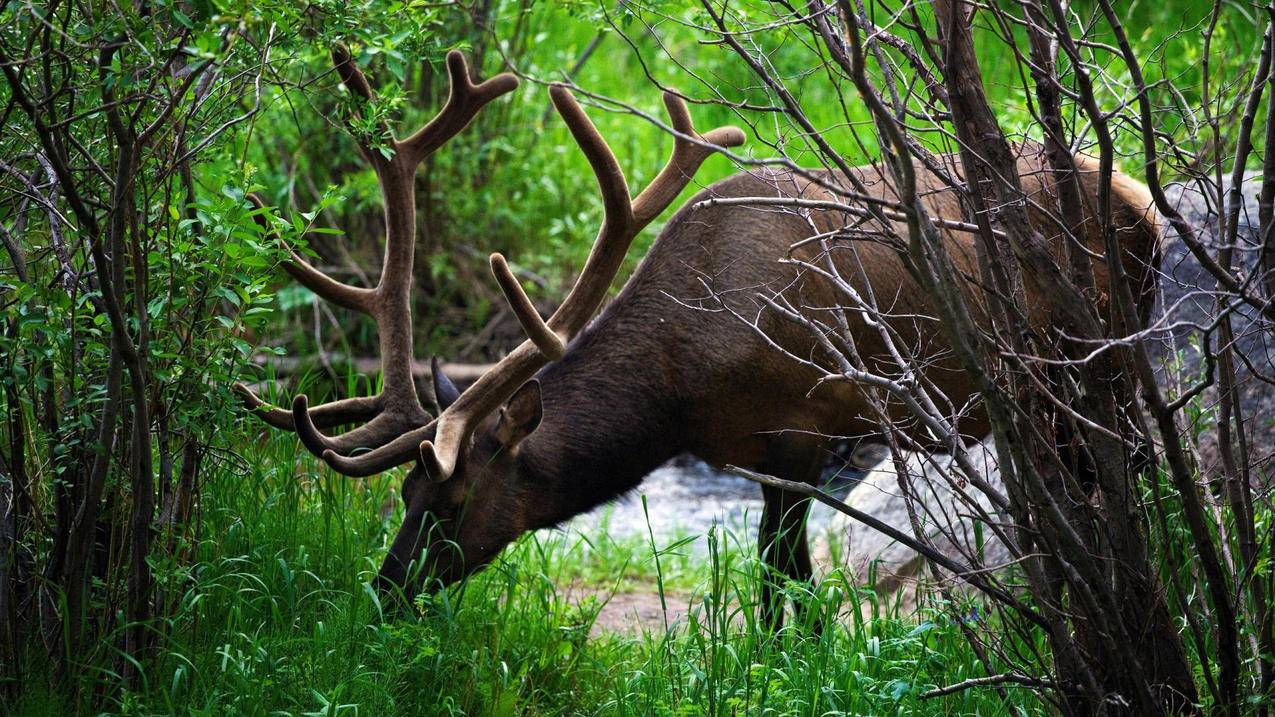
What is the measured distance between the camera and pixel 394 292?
4.71 metres

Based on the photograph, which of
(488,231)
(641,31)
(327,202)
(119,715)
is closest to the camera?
(119,715)

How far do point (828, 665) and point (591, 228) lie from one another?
539 cm

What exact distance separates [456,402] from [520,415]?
0.23 m

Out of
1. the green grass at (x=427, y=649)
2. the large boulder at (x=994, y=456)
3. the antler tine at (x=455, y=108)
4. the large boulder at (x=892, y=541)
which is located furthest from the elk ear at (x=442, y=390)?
the large boulder at (x=892, y=541)

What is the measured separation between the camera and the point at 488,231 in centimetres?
861

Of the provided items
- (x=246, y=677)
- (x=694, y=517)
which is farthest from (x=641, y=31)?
(x=246, y=677)

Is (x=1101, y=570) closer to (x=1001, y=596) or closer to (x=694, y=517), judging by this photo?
(x=1001, y=596)

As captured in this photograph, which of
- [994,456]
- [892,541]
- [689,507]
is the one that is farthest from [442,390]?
[689,507]

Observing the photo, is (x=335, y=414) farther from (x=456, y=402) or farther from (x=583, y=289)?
(x=583, y=289)

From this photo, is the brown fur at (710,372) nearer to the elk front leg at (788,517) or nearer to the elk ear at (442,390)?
the elk front leg at (788,517)

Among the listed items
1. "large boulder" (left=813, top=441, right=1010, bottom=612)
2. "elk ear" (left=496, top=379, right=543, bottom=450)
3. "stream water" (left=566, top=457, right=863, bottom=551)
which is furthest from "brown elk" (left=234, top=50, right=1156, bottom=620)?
"stream water" (left=566, top=457, right=863, bottom=551)

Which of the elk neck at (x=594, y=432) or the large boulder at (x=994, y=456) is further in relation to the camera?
the large boulder at (x=994, y=456)

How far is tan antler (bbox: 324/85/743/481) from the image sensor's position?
4.05 meters

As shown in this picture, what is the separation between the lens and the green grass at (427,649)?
3.30 m
